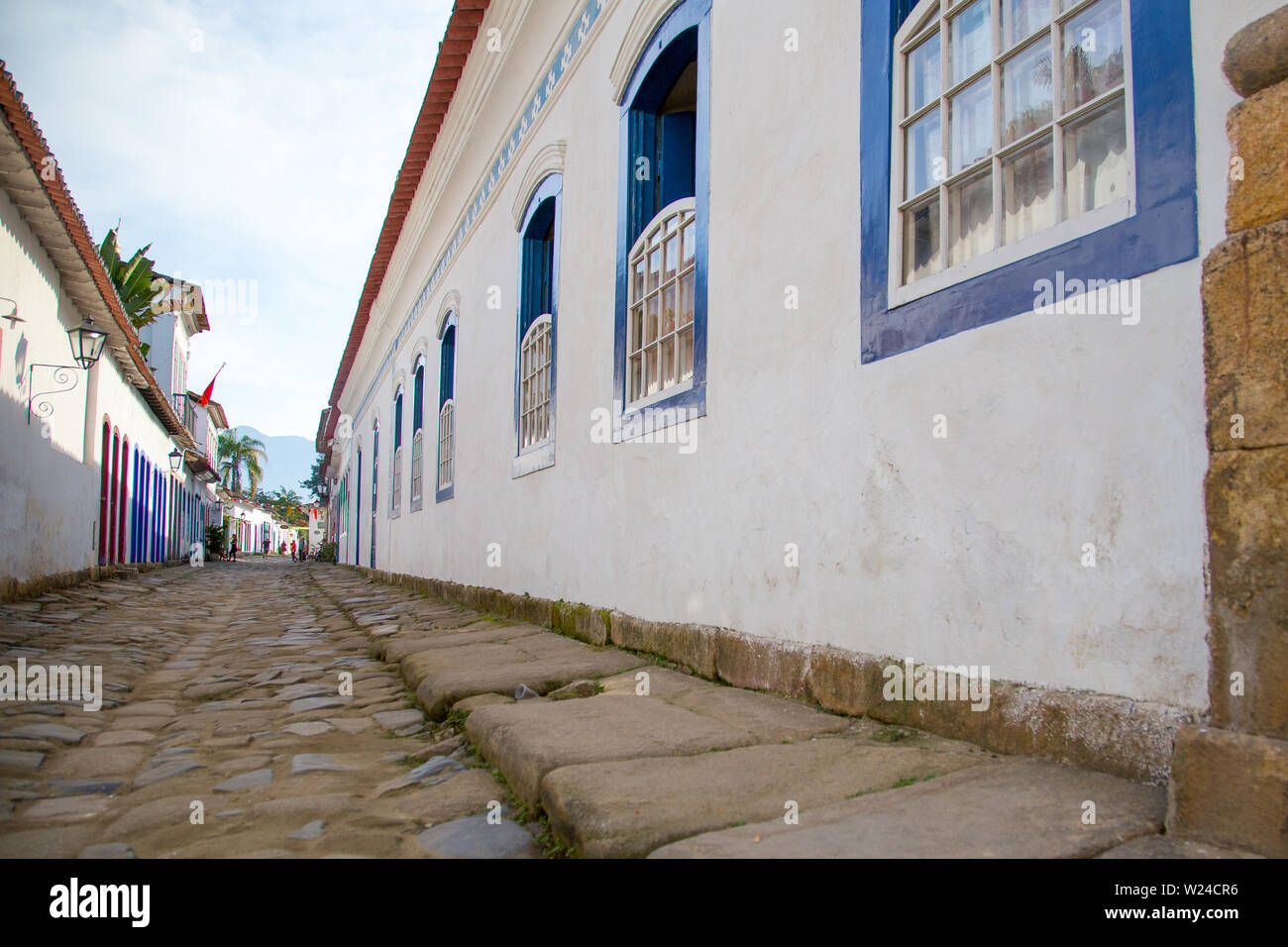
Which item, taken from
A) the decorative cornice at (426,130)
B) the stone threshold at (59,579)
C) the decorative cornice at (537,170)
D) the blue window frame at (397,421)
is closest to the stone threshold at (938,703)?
→ the decorative cornice at (537,170)

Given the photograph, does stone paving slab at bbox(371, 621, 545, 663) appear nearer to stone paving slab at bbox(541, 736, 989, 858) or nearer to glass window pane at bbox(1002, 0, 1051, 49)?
stone paving slab at bbox(541, 736, 989, 858)

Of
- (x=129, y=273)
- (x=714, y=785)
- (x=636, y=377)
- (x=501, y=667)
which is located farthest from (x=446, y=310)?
(x=129, y=273)

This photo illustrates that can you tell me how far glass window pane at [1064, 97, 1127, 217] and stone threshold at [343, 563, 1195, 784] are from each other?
120 cm

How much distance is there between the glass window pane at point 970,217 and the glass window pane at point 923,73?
1.16ft

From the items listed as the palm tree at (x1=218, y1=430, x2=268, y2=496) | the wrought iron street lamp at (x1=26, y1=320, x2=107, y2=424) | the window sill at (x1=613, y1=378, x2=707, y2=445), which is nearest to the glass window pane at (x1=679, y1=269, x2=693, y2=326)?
A: the window sill at (x1=613, y1=378, x2=707, y2=445)

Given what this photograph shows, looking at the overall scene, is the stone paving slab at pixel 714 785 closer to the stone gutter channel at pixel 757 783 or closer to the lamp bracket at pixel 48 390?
the stone gutter channel at pixel 757 783

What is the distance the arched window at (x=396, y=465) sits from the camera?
14.2 meters

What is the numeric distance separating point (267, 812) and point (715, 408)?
2.42 metres

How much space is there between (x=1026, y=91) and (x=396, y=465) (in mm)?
13335

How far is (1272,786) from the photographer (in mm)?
1489

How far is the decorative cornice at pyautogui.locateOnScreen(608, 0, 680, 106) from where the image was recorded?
15.4 feet
